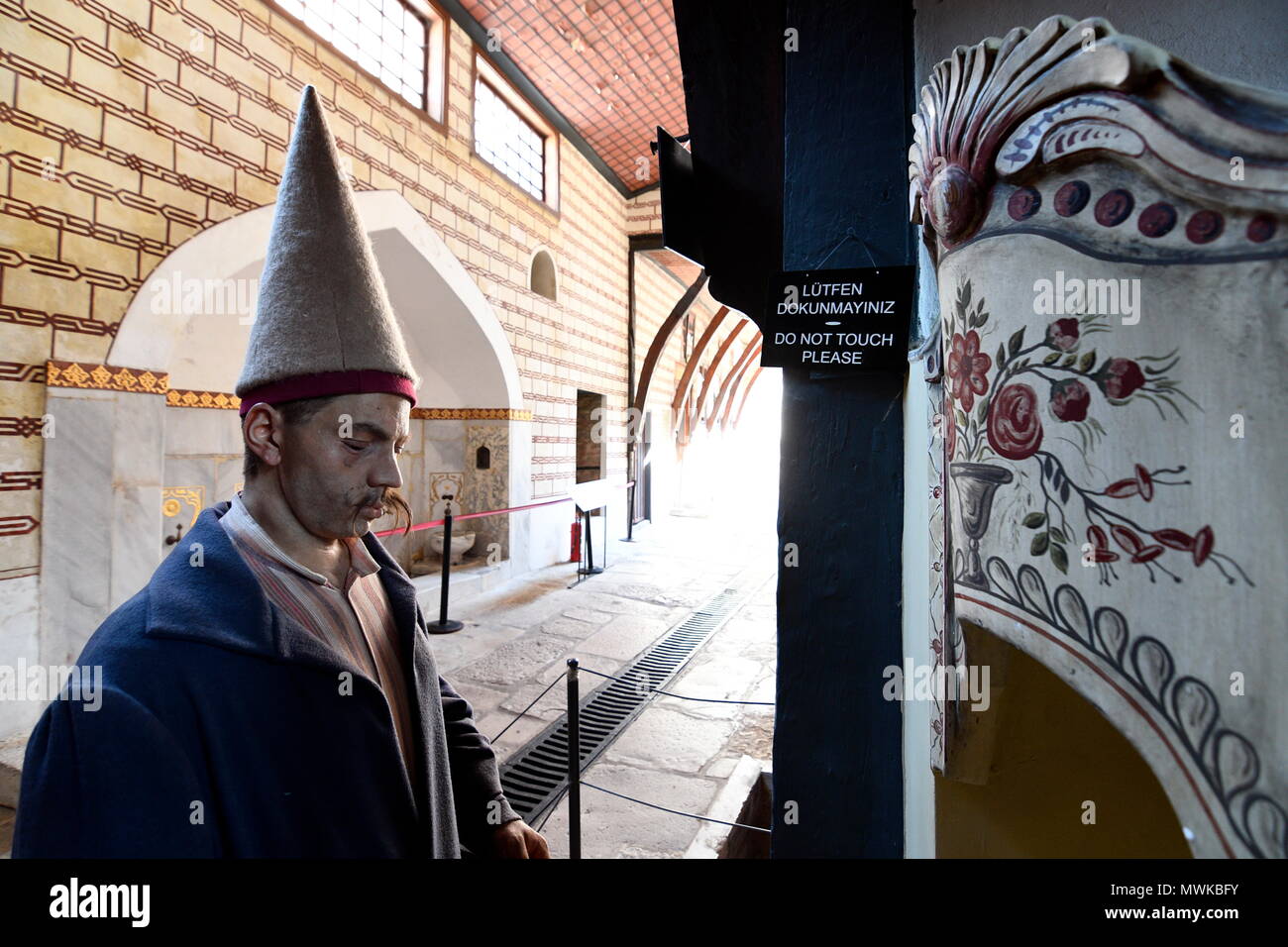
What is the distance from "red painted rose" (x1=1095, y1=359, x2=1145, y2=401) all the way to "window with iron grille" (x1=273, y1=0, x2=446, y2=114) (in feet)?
18.6

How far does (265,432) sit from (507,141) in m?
7.30

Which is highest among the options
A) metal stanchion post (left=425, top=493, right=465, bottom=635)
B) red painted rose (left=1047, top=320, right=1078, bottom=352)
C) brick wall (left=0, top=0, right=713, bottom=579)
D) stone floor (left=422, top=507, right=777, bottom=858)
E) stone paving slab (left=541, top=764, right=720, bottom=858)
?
brick wall (left=0, top=0, right=713, bottom=579)

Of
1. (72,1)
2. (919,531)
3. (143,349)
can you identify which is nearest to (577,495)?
(143,349)

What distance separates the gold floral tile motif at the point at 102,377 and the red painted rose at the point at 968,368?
4139 mm

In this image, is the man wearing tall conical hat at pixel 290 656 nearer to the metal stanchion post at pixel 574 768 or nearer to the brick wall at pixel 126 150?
the metal stanchion post at pixel 574 768

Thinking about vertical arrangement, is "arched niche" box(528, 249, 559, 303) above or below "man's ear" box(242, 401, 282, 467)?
above

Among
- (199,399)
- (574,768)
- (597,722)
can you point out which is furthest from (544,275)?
(574,768)

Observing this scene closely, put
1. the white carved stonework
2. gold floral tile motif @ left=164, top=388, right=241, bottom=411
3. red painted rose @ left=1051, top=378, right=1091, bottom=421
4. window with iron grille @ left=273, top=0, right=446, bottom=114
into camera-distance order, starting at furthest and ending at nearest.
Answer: window with iron grille @ left=273, top=0, right=446, bottom=114 < gold floral tile motif @ left=164, top=388, right=241, bottom=411 < red painted rose @ left=1051, top=378, right=1091, bottom=421 < the white carved stonework

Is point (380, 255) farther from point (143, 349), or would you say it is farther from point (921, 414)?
point (921, 414)

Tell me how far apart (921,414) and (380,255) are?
18.4 feet

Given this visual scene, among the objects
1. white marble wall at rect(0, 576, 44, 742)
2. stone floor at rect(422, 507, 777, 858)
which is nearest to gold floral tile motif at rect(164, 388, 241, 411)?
white marble wall at rect(0, 576, 44, 742)

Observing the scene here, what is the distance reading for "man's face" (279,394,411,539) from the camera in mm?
1169

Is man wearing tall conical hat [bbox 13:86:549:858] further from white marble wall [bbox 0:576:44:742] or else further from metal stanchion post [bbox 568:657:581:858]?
white marble wall [bbox 0:576:44:742]

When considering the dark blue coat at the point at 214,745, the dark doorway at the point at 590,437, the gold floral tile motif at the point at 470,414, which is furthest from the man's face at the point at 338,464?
the dark doorway at the point at 590,437
